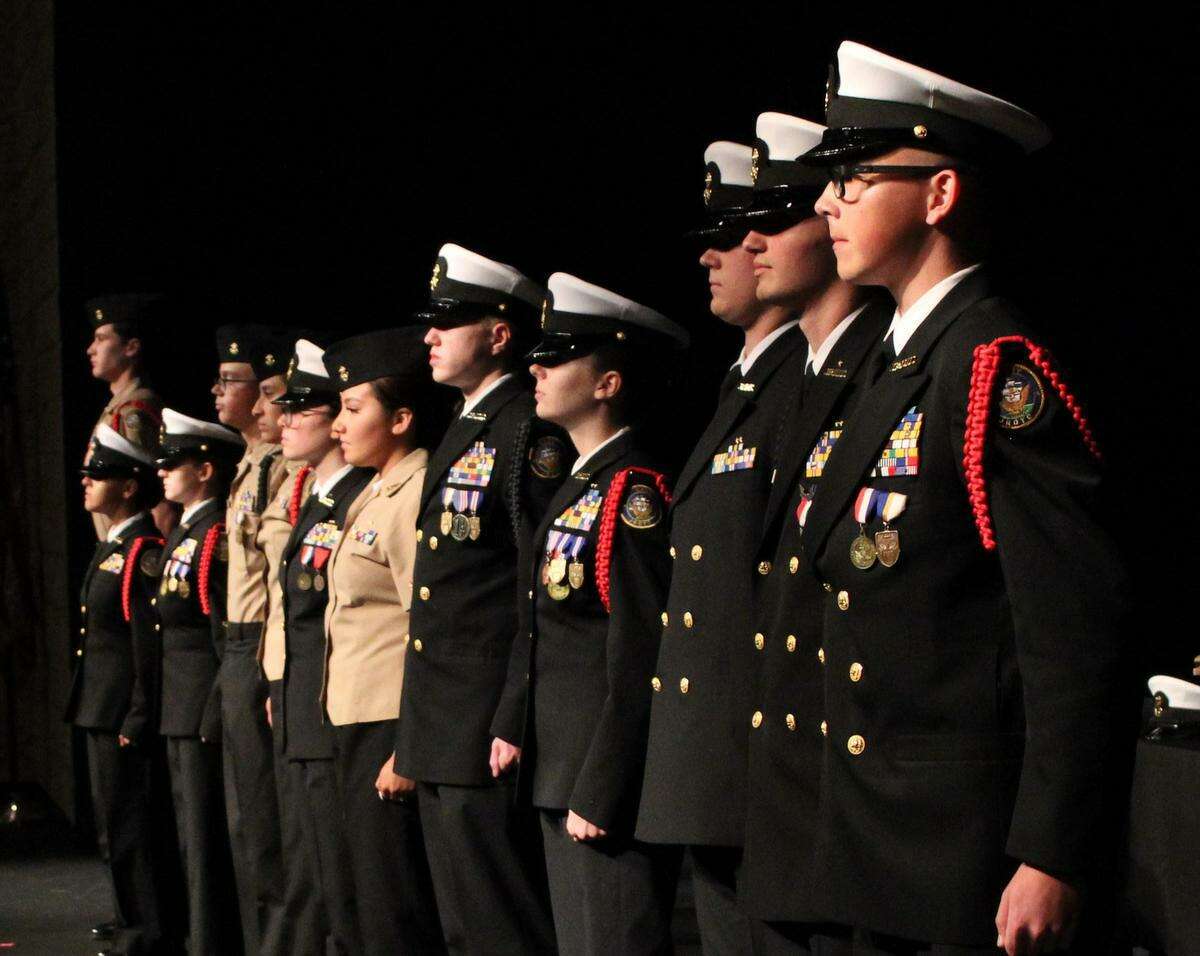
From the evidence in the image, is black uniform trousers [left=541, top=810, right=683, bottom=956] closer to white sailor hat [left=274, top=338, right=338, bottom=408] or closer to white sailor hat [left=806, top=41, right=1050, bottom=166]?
white sailor hat [left=806, top=41, right=1050, bottom=166]

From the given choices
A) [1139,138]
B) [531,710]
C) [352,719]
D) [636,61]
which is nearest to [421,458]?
[352,719]

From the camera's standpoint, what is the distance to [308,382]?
4.72m

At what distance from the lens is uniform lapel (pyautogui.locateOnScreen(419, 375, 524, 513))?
379 cm

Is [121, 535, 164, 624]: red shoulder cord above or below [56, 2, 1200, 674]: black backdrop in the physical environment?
below

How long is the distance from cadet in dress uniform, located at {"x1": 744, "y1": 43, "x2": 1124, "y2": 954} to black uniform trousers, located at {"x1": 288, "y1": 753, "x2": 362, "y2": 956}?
2095 mm

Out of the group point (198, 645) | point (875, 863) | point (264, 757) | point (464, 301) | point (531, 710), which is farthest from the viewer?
point (198, 645)

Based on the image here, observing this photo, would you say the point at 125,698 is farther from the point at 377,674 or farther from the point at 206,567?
the point at 377,674

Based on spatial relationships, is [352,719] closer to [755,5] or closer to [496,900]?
[496,900]

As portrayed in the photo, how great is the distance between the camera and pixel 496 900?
363 centimetres

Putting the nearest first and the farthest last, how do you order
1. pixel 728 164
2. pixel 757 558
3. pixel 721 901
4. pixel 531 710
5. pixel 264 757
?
pixel 757 558
pixel 721 901
pixel 728 164
pixel 531 710
pixel 264 757

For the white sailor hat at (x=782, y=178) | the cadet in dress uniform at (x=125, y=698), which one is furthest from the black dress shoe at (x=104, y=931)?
the white sailor hat at (x=782, y=178)

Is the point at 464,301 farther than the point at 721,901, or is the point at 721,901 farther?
the point at 464,301

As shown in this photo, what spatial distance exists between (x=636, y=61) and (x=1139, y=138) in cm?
171

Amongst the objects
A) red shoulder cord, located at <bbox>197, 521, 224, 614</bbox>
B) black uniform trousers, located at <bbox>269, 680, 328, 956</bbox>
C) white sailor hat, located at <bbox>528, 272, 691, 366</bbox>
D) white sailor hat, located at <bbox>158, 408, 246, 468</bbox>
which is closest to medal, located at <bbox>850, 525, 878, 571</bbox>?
white sailor hat, located at <bbox>528, 272, 691, 366</bbox>
